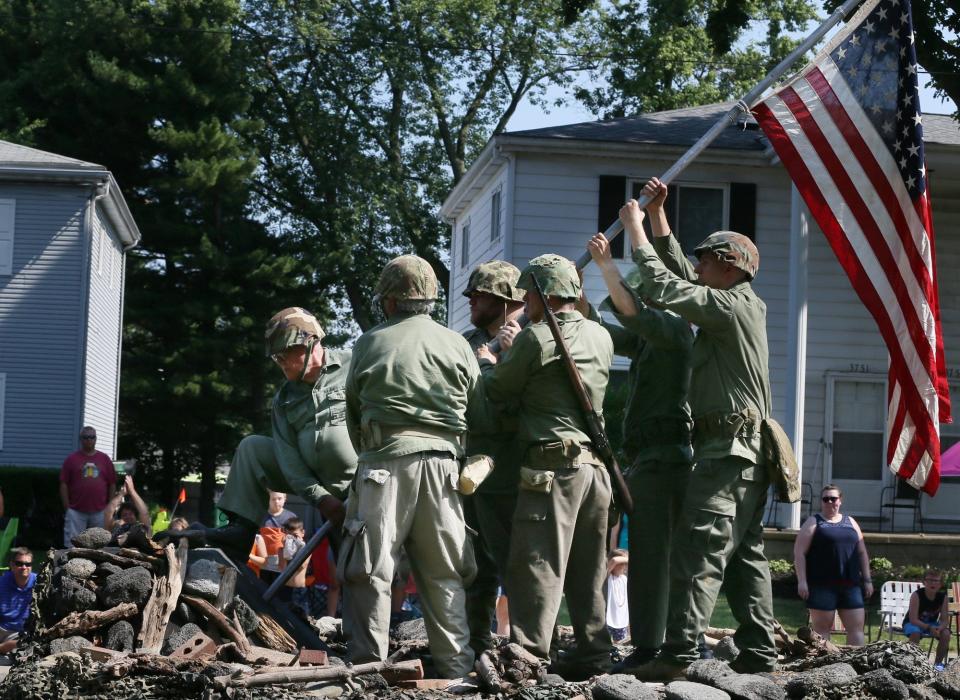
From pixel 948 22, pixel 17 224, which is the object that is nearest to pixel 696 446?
pixel 948 22

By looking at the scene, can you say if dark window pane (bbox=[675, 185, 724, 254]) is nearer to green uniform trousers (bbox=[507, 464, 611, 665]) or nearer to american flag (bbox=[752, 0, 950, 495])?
american flag (bbox=[752, 0, 950, 495])

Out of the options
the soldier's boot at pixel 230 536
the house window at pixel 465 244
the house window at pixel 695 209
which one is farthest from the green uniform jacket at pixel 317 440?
the house window at pixel 465 244

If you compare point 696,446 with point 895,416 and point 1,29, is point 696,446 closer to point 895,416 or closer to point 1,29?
point 895,416

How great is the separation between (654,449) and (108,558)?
3.09 m

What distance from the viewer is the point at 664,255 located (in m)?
8.86

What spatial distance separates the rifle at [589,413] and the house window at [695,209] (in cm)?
1772

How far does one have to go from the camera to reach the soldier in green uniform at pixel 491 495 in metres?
8.46

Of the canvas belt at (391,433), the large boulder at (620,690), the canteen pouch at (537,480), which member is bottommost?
the large boulder at (620,690)

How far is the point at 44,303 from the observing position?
31.2 metres

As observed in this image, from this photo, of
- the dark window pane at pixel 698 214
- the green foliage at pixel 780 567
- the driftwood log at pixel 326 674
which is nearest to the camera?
the driftwood log at pixel 326 674

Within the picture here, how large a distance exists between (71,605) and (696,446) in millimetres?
3414

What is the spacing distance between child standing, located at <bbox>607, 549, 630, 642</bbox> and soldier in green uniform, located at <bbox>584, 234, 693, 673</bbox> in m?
4.52

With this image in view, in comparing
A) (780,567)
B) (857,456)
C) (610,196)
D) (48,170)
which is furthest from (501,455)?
(48,170)

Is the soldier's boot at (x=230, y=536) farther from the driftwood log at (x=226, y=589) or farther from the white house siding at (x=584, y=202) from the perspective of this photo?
the white house siding at (x=584, y=202)
